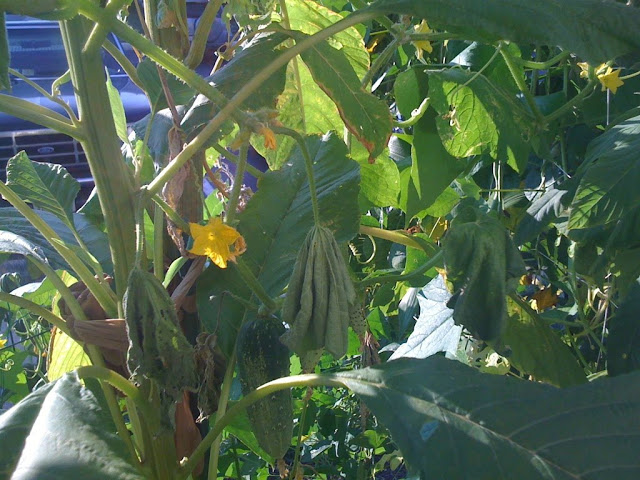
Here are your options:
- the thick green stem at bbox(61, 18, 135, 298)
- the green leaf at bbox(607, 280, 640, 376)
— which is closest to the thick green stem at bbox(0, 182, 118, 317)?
the thick green stem at bbox(61, 18, 135, 298)

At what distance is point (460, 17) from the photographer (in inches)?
19.7

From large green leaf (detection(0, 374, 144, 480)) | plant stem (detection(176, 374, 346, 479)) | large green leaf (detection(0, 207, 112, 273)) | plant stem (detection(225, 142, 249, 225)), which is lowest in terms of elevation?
plant stem (detection(176, 374, 346, 479))

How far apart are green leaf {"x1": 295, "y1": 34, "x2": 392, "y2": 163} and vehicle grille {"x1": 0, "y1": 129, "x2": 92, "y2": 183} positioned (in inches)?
128

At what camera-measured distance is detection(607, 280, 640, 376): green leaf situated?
2.51 ft

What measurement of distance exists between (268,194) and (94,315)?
0.72 feet

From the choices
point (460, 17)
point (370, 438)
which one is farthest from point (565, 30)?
point (370, 438)

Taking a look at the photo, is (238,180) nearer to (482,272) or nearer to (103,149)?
(103,149)

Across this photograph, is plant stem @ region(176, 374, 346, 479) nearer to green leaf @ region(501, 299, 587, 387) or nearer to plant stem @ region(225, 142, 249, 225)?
plant stem @ region(225, 142, 249, 225)

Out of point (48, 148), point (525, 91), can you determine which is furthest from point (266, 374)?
point (48, 148)

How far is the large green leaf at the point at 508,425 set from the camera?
443mm

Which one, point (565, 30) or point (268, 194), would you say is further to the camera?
point (268, 194)

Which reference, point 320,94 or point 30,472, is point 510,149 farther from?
point 30,472

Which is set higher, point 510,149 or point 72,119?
point 72,119

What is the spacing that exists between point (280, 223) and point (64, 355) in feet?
0.93
